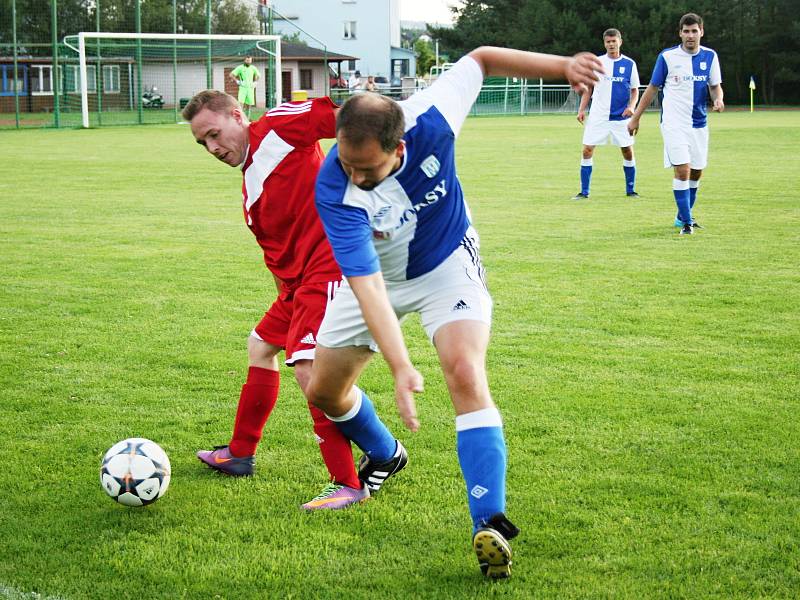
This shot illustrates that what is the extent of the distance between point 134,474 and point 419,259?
4.85 feet

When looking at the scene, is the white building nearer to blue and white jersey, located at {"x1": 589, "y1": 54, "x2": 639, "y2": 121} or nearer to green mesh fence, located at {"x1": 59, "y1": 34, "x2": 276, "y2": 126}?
green mesh fence, located at {"x1": 59, "y1": 34, "x2": 276, "y2": 126}

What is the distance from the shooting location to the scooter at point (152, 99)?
118 feet

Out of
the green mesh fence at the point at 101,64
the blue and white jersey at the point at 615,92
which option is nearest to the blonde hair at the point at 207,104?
the blue and white jersey at the point at 615,92

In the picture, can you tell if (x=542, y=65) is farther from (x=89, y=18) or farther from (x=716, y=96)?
(x=89, y=18)

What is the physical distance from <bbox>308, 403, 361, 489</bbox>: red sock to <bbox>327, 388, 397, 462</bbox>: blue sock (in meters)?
0.04

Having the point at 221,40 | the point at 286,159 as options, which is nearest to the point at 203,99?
the point at 286,159

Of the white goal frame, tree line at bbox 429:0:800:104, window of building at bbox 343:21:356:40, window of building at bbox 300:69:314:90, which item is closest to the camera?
the white goal frame

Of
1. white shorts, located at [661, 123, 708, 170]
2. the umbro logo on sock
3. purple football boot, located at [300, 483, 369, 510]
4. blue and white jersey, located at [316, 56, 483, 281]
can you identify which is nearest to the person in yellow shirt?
white shorts, located at [661, 123, 708, 170]

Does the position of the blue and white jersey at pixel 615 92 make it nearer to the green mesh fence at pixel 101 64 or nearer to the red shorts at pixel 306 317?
the red shorts at pixel 306 317

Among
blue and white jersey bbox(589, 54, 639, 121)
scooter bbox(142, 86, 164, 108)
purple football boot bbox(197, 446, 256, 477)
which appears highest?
scooter bbox(142, 86, 164, 108)

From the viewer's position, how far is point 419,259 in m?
3.78

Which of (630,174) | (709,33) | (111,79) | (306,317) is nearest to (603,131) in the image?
(630,174)

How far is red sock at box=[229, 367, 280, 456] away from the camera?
4.52 m

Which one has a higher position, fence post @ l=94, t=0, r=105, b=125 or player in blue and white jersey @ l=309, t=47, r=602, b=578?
fence post @ l=94, t=0, r=105, b=125
